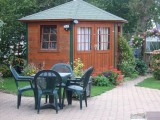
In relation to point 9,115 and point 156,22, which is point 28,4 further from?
point 156,22

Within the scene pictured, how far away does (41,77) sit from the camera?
955 cm

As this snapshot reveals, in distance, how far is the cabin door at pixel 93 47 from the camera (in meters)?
16.5

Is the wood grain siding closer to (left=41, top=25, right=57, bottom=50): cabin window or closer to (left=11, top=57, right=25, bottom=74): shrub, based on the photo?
(left=41, top=25, right=57, bottom=50): cabin window

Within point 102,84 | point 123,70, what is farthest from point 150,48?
point 102,84

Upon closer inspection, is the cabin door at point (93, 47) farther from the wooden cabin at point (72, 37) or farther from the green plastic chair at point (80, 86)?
the green plastic chair at point (80, 86)

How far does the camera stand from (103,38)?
1722 cm

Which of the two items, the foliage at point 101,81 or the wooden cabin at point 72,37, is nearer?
the foliage at point 101,81

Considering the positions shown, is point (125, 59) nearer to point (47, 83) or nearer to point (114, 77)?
point (114, 77)

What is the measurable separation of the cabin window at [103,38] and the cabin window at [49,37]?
187 cm

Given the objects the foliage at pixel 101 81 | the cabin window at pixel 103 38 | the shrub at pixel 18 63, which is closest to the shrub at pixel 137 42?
the cabin window at pixel 103 38

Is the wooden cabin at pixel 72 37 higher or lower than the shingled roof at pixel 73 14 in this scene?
lower

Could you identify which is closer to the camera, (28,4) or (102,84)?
(102,84)

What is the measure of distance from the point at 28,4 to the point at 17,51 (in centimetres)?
235

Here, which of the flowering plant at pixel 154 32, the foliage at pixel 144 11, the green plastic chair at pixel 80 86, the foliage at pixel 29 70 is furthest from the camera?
the foliage at pixel 144 11
